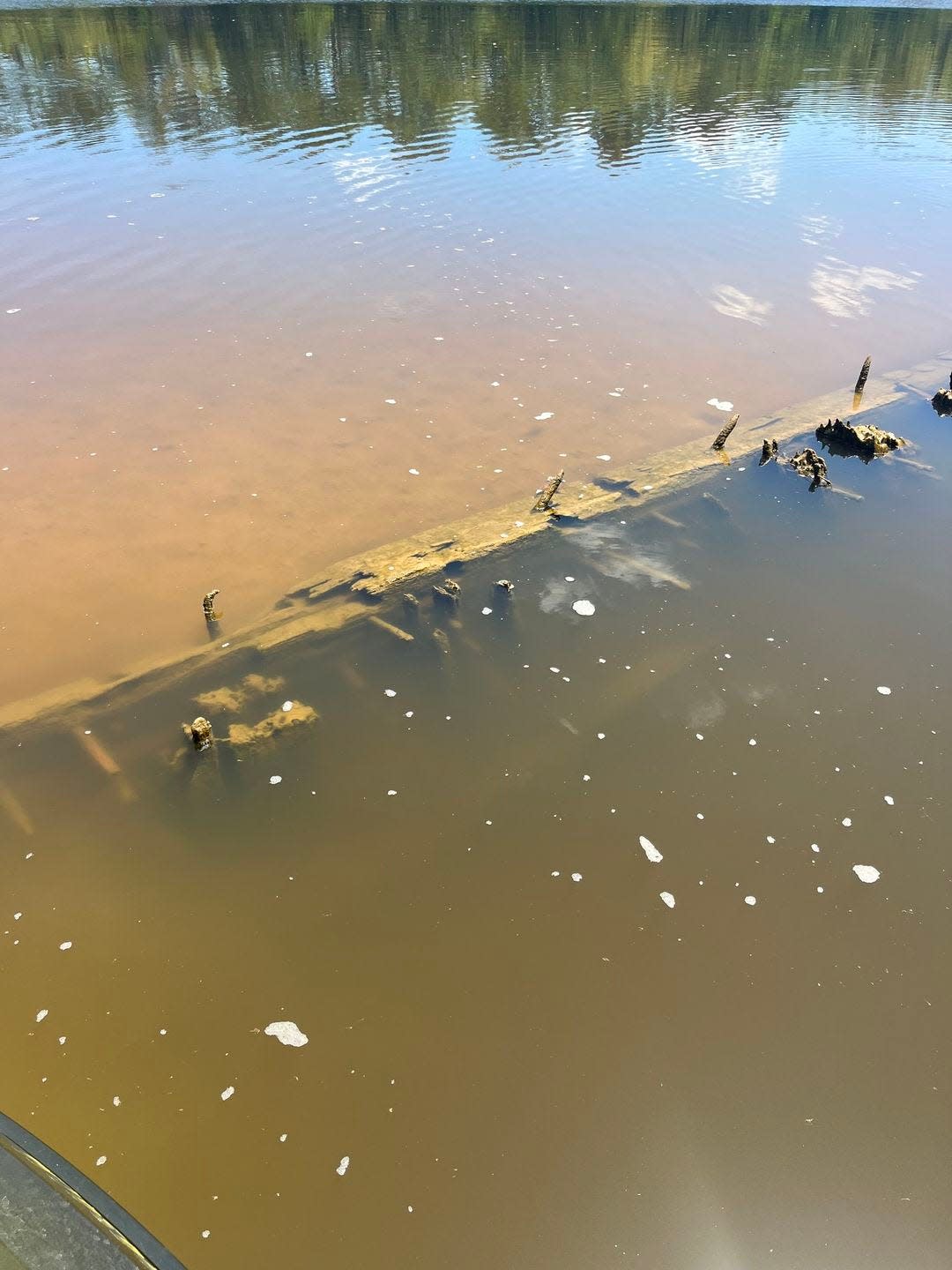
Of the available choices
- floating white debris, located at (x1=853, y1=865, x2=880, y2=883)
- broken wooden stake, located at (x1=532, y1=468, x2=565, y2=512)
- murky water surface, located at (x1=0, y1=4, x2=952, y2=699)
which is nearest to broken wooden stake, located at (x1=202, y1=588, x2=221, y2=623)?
murky water surface, located at (x1=0, y1=4, x2=952, y2=699)

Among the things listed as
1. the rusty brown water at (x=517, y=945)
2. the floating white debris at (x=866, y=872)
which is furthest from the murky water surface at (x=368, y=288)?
the floating white debris at (x=866, y=872)

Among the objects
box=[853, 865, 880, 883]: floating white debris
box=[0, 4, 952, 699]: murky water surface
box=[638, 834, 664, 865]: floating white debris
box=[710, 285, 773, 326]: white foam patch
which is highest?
box=[0, 4, 952, 699]: murky water surface

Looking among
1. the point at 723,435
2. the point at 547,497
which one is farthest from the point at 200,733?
the point at 723,435

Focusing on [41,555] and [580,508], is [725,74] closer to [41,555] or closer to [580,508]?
[580,508]

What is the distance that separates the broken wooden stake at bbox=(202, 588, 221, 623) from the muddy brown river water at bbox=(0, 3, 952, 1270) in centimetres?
18

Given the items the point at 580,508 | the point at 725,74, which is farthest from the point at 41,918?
the point at 725,74

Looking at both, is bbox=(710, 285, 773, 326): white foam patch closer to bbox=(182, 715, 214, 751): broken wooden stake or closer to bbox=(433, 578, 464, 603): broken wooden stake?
bbox=(433, 578, 464, 603): broken wooden stake

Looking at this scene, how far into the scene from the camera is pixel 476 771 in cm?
488

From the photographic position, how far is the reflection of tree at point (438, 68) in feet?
57.3

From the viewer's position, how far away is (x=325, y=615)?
579 cm

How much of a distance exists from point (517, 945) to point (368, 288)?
897cm

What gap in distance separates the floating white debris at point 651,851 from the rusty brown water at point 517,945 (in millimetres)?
38

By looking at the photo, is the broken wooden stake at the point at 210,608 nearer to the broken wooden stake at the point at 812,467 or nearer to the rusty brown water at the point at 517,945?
the rusty brown water at the point at 517,945

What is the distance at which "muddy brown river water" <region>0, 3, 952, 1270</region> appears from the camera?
336cm
